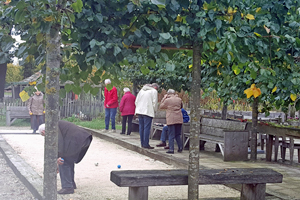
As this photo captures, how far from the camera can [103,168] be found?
358 inches

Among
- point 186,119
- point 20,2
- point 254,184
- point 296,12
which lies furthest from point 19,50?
point 186,119

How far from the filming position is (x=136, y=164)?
9695mm

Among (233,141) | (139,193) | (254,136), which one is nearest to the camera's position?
(139,193)

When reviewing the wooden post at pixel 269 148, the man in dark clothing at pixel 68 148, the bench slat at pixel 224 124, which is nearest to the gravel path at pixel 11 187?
the man in dark clothing at pixel 68 148

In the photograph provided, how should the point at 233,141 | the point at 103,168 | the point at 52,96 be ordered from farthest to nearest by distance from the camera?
the point at 233,141 < the point at 103,168 < the point at 52,96

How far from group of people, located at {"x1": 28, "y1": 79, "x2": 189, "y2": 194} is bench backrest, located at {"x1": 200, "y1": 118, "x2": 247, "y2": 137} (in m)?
0.68

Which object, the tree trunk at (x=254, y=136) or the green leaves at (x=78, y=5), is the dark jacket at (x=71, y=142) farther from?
the tree trunk at (x=254, y=136)

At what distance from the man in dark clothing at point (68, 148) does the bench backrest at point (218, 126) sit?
4862 millimetres

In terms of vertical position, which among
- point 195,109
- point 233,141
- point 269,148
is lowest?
point 269,148

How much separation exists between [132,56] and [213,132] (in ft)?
23.3

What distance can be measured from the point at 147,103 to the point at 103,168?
113 inches

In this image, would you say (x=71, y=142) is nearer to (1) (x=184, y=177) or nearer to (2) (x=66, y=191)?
(2) (x=66, y=191)

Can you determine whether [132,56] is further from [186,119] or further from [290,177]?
[186,119]

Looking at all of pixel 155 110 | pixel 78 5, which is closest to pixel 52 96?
pixel 78 5
